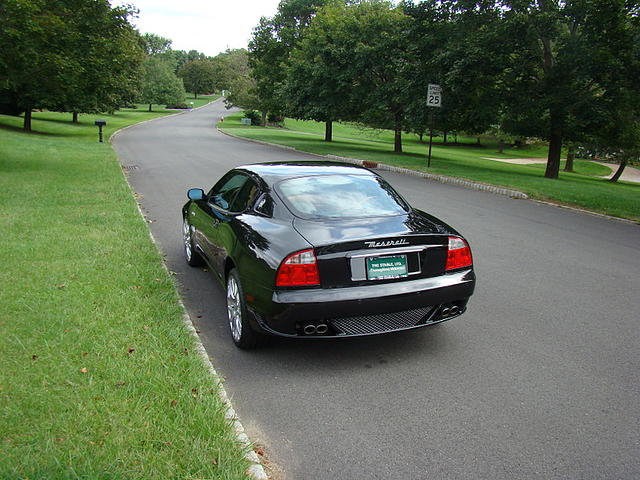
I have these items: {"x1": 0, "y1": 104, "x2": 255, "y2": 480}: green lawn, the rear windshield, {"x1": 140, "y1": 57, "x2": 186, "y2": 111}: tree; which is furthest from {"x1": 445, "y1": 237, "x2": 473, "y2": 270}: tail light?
{"x1": 140, "y1": 57, "x2": 186, "y2": 111}: tree

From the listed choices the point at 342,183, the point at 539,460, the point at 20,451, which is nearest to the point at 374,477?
the point at 539,460

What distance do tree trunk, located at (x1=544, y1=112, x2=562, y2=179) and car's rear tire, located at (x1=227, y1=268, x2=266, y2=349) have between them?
2199cm

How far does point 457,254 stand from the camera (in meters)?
4.55

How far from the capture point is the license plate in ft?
13.4

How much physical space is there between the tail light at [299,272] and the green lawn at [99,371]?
2.84 ft

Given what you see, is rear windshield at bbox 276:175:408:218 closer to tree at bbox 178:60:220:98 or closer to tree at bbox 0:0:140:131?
tree at bbox 0:0:140:131

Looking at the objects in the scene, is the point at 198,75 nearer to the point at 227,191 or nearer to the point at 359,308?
the point at 227,191

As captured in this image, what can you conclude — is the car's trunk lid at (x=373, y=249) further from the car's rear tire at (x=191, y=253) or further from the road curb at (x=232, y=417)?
the car's rear tire at (x=191, y=253)

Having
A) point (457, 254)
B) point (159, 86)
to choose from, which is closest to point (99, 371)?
point (457, 254)

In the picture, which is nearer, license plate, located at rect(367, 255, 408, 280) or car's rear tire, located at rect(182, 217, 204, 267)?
license plate, located at rect(367, 255, 408, 280)

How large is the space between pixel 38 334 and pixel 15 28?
12.4 metres

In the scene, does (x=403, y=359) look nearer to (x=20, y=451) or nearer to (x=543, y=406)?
(x=543, y=406)

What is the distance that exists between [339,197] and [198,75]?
135086 mm

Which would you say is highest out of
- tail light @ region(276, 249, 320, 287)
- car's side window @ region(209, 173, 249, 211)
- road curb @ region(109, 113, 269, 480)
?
car's side window @ region(209, 173, 249, 211)
